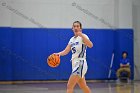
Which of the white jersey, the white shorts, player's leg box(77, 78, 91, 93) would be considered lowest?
player's leg box(77, 78, 91, 93)

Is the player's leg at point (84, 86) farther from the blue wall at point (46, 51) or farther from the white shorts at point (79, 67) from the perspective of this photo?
the blue wall at point (46, 51)

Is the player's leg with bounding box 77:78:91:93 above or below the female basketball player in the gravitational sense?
below

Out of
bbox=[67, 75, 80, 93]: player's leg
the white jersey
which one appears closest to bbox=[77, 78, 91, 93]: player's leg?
bbox=[67, 75, 80, 93]: player's leg

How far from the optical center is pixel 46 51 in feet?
59.0

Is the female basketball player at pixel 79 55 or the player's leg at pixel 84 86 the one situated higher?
the female basketball player at pixel 79 55

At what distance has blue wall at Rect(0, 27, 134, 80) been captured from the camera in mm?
17391

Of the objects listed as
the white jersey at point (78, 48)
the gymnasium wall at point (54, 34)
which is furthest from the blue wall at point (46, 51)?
the white jersey at point (78, 48)

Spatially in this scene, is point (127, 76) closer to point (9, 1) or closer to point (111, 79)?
point (111, 79)

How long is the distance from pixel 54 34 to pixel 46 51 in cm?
97

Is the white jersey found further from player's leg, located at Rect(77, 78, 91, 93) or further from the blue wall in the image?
the blue wall

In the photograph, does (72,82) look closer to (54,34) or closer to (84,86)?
(84,86)

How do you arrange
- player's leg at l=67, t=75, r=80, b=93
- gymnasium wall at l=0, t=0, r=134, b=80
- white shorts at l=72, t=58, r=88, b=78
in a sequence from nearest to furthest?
1. player's leg at l=67, t=75, r=80, b=93
2. white shorts at l=72, t=58, r=88, b=78
3. gymnasium wall at l=0, t=0, r=134, b=80

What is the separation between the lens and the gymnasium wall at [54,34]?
689 inches

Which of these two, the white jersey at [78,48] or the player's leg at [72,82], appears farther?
the white jersey at [78,48]
